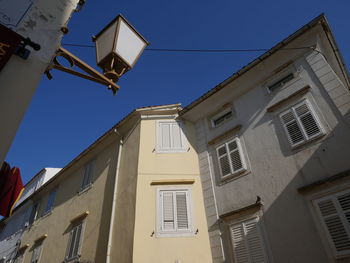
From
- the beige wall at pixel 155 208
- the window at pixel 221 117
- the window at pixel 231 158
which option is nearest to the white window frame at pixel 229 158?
the window at pixel 231 158

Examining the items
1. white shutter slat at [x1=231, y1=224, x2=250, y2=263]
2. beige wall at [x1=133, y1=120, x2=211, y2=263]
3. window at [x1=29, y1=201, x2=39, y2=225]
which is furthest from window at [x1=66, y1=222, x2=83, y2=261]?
white shutter slat at [x1=231, y1=224, x2=250, y2=263]

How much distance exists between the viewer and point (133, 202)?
9992mm

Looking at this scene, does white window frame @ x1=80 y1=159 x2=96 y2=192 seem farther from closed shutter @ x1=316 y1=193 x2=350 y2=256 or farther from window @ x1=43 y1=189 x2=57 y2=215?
closed shutter @ x1=316 y1=193 x2=350 y2=256

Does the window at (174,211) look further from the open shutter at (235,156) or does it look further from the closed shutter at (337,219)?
the closed shutter at (337,219)

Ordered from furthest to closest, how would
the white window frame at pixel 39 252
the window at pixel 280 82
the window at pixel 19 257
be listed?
the window at pixel 19 257 < the white window frame at pixel 39 252 < the window at pixel 280 82

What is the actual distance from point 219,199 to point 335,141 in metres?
4.37

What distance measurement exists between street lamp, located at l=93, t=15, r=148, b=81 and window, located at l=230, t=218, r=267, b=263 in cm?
690

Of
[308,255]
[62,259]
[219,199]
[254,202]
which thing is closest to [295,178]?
[254,202]

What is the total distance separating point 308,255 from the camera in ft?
23.3

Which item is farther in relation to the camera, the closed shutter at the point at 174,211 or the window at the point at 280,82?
the window at the point at 280,82

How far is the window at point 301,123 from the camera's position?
8.67m

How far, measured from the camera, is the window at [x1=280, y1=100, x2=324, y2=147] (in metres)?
8.67

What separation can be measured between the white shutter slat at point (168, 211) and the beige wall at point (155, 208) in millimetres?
377

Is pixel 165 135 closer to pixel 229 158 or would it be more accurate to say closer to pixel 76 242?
pixel 229 158
